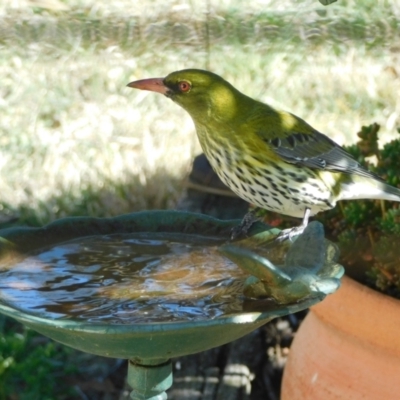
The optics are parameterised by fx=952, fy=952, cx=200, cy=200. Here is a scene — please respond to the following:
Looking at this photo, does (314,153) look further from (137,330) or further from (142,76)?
(142,76)

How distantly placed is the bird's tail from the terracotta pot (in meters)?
0.40

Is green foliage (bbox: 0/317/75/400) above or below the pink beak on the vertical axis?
below

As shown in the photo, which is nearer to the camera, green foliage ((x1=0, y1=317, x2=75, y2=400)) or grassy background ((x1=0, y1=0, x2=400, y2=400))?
green foliage ((x1=0, y1=317, x2=75, y2=400))

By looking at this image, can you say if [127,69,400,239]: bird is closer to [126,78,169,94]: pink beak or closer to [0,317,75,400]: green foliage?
[126,78,169,94]: pink beak

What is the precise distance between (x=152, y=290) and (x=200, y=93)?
1.05m

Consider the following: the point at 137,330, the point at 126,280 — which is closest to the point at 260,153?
the point at 126,280

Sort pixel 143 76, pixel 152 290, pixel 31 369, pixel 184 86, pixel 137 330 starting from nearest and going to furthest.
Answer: pixel 137 330, pixel 152 290, pixel 184 86, pixel 31 369, pixel 143 76

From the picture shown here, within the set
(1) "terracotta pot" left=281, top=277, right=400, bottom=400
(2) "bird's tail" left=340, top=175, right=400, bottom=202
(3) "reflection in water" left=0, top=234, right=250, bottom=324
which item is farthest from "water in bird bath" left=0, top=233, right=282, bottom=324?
(2) "bird's tail" left=340, top=175, right=400, bottom=202

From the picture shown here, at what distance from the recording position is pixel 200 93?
347 centimetres

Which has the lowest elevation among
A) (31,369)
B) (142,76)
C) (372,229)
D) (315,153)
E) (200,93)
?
(31,369)

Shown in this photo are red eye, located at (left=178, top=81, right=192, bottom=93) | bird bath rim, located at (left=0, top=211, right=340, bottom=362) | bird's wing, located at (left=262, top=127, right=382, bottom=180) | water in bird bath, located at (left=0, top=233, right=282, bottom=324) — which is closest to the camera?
bird bath rim, located at (left=0, top=211, right=340, bottom=362)

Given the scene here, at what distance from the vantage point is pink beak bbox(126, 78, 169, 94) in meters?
3.29

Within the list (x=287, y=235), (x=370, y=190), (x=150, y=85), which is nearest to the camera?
(x=287, y=235)

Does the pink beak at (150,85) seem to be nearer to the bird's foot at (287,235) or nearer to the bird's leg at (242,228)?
the bird's leg at (242,228)
